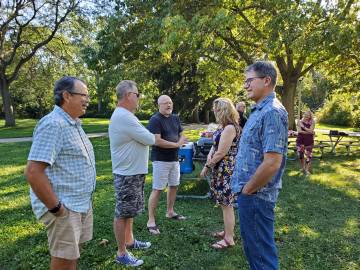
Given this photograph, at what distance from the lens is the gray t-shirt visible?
3.92 meters

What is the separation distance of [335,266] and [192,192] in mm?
3517

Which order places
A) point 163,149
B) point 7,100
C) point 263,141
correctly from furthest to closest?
point 7,100
point 163,149
point 263,141

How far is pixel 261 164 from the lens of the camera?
2643 millimetres

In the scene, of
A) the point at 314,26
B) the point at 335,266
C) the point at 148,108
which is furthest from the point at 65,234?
the point at 148,108

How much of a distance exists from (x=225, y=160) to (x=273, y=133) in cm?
217

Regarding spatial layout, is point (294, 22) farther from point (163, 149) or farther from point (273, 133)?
point (273, 133)

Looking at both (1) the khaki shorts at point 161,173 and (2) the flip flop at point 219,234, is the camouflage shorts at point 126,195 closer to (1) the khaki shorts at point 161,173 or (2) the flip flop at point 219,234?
(1) the khaki shorts at point 161,173

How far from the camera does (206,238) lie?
5.07m

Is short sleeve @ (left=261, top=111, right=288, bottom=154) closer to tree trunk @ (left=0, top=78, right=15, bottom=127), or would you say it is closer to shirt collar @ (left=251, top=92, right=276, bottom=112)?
shirt collar @ (left=251, top=92, right=276, bottom=112)

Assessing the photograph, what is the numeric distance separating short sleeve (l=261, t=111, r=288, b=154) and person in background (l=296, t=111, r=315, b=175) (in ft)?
24.4

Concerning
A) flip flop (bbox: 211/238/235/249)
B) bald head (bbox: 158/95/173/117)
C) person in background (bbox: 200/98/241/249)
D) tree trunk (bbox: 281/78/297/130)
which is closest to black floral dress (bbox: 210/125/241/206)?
person in background (bbox: 200/98/241/249)

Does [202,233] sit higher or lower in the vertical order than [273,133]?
lower

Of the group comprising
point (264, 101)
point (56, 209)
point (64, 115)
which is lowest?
point (56, 209)

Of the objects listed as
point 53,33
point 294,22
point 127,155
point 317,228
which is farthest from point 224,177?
point 53,33
